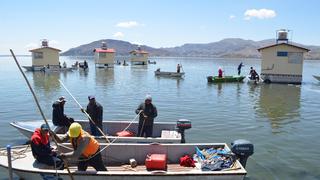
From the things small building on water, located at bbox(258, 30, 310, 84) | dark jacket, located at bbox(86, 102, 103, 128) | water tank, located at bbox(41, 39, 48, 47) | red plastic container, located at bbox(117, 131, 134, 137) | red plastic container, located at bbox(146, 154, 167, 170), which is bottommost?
red plastic container, located at bbox(146, 154, 167, 170)

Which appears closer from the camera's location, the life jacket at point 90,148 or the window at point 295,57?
the life jacket at point 90,148

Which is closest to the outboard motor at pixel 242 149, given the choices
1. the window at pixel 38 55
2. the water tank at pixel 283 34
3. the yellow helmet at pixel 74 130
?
the yellow helmet at pixel 74 130

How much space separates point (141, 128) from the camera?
13438mm

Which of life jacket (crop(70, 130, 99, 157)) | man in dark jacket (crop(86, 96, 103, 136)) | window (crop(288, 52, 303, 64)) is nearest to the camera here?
life jacket (crop(70, 130, 99, 157))

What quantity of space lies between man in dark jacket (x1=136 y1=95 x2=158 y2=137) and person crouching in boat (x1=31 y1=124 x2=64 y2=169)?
12.5 ft

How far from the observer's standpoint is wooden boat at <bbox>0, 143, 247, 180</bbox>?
30.9 feet

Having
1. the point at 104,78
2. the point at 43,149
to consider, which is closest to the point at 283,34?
the point at 104,78

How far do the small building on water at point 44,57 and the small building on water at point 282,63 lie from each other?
32195 mm

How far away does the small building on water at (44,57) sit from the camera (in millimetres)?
55031

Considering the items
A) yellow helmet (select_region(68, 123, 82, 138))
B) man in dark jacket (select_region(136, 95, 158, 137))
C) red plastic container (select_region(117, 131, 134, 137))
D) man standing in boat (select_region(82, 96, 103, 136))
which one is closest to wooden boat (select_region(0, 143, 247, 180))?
yellow helmet (select_region(68, 123, 82, 138))

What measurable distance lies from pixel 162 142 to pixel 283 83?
3058 cm

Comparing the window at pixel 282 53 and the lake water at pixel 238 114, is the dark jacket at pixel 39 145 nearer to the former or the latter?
the lake water at pixel 238 114

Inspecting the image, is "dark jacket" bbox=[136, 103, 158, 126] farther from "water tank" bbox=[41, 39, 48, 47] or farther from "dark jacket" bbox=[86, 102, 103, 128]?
"water tank" bbox=[41, 39, 48, 47]

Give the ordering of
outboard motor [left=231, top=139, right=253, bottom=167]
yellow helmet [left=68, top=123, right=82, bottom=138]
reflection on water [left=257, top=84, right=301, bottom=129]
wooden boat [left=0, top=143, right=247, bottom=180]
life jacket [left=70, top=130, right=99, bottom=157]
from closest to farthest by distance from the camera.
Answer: yellow helmet [left=68, top=123, right=82, bottom=138]
life jacket [left=70, top=130, right=99, bottom=157]
wooden boat [left=0, top=143, right=247, bottom=180]
outboard motor [left=231, top=139, right=253, bottom=167]
reflection on water [left=257, top=84, right=301, bottom=129]
